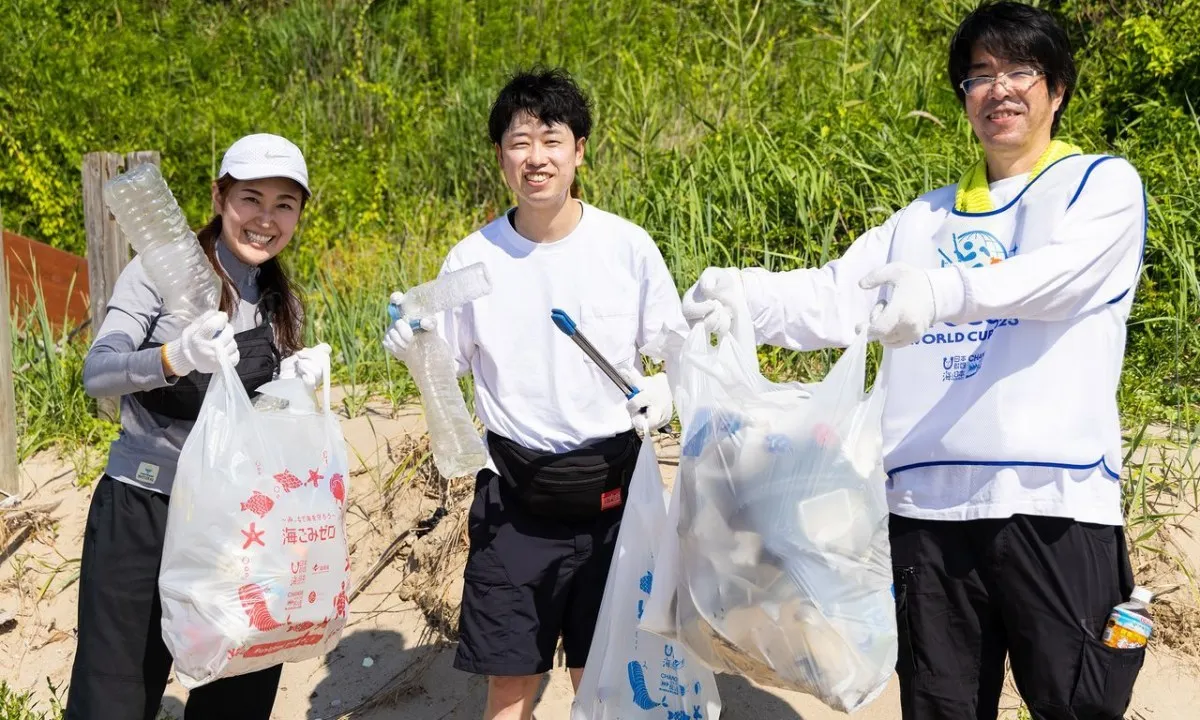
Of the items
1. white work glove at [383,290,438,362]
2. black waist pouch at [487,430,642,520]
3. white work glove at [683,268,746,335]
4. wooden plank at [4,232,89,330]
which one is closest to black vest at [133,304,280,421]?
white work glove at [383,290,438,362]

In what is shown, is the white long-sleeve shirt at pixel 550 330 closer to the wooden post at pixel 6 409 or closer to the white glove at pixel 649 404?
the white glove at pixel 649 404

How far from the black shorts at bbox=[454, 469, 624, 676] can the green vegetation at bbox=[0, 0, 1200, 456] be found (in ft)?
6.44

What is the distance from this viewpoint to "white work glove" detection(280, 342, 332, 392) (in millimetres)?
2545

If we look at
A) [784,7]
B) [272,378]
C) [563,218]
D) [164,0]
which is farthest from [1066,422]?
[164,0]

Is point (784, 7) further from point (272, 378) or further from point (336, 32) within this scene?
point (272, 378)

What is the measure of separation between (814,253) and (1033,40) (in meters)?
2.64

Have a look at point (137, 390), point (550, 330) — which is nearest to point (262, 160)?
point (137, 390)

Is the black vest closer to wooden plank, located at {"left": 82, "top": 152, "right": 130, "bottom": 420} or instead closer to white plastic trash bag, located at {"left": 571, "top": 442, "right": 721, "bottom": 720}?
white plastic trash bag, located at {"left": 571, "top": 442, "right": 721, "bottom": 720}

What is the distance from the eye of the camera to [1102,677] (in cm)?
213

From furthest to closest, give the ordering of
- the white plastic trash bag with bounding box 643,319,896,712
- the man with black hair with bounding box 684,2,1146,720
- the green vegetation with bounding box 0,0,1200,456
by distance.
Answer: the green vegetation with bounding box 0,0,1200,456 → the man with black hair with bounding box 684,2,1146,720 → the white plastic trash bag with bounding box 643,319,896,712

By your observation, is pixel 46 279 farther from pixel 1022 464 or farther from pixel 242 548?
pixel 1022 464

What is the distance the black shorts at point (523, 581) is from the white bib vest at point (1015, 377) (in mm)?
735

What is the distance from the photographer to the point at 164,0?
445 inches

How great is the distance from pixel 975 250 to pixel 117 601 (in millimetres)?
1790
